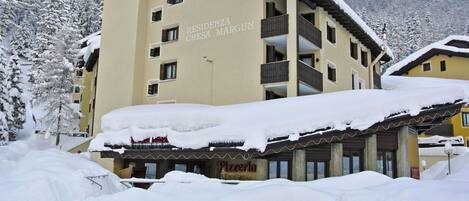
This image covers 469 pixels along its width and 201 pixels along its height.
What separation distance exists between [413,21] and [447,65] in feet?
113

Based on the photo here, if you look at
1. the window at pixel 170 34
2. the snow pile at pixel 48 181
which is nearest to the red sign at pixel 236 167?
the snow pile at pixel 48 181

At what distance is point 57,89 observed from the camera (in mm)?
39062

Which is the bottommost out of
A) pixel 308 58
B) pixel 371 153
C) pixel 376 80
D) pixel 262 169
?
pixel 262 169

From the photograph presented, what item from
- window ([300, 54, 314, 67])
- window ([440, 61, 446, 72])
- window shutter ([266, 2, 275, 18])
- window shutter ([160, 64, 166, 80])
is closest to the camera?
window shutter ([266, 2, 275, 18])

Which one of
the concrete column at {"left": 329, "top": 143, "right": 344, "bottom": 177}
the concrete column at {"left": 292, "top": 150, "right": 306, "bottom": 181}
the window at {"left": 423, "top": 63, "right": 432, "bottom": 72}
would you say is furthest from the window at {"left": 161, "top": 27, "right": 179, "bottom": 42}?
the window at {"left": 423, "top": 63, "right": 432, "bottom": 72}

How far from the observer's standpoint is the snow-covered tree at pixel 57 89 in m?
38.8

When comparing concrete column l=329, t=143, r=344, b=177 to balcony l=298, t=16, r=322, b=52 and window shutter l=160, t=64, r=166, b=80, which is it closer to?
balcony l=298, t=16, r=322, b=52

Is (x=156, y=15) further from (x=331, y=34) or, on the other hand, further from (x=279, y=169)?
(x=279, y=169)

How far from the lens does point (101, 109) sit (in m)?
28.0

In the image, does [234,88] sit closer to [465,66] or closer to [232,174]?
[232,174]

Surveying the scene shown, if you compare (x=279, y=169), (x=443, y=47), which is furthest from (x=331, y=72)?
(x=443, y=47)

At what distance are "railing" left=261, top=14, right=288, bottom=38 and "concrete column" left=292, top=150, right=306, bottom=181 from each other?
293 inches

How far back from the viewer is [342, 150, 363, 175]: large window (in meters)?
17.3

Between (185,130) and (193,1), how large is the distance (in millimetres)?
9854
